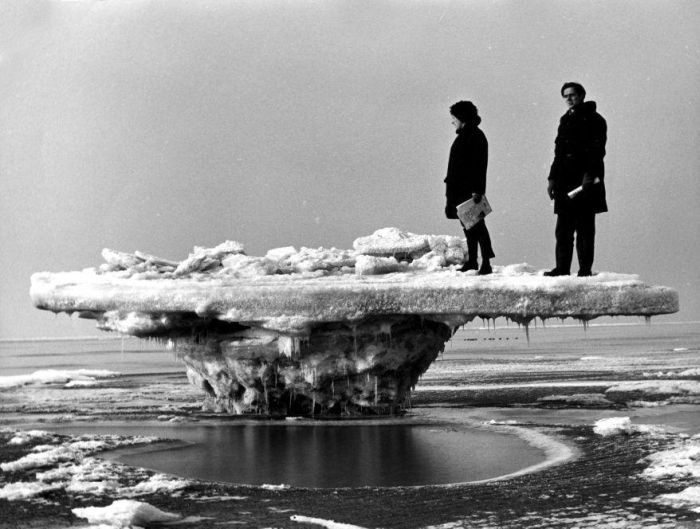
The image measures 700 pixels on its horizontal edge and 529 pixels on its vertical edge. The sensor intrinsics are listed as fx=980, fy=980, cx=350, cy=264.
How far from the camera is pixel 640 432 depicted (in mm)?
7828

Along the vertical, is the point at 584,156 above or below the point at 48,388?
above

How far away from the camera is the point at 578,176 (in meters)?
7.62

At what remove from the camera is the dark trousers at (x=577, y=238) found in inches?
304

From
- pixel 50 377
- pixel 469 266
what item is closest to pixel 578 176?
pixel 469 266

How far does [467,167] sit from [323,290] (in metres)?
1.55

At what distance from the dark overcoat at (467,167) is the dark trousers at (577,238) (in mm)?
724

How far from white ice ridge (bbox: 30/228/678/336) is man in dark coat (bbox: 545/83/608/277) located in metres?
0.33

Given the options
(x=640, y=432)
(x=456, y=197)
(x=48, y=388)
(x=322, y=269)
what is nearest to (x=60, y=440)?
(x=322, y=269)

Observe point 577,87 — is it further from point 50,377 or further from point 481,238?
point 50,377

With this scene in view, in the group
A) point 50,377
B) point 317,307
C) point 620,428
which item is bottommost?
point 620,428

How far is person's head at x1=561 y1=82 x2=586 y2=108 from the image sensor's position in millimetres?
7480

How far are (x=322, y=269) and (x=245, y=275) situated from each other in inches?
31.9

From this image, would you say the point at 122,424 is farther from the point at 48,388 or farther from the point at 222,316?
the point at 48,388

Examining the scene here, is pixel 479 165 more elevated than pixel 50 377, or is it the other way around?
pixel 479 165
